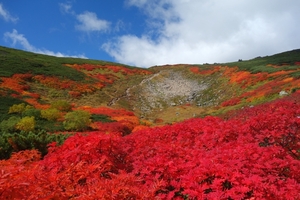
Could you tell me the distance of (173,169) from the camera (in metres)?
5.68

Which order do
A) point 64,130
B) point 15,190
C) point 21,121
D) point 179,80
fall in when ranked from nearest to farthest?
1. point 15,190
2. point 21,121
3. point 64,130
4. point 179,80

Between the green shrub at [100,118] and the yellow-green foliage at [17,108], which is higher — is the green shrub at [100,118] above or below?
below

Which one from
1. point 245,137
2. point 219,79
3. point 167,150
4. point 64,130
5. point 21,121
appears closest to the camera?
point 167,150

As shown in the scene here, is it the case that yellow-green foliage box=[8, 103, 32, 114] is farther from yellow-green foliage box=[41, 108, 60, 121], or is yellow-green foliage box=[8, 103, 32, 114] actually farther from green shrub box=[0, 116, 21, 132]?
green shrub box=[0, 116, 21, 132]

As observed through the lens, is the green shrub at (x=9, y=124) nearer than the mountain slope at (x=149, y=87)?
Yes

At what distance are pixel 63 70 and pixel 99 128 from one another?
89.8 ft

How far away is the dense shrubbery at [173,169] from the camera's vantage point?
4336 mm

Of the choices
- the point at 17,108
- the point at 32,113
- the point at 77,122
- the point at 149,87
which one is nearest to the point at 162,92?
the point at 149,87

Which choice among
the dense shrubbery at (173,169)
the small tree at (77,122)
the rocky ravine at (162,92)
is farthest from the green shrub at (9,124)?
the rocky ravine at (162,92)

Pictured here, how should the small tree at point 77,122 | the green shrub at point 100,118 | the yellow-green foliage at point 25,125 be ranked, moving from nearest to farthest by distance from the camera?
1. the yellow-green foliage at point 25,125
2. the small tree at point 77,122
3. the green shrub at point 100,118

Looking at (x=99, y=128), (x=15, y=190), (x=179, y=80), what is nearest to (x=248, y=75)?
(x=179, y=80)

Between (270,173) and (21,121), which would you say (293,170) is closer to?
(270,173)

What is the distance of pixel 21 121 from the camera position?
19.9m

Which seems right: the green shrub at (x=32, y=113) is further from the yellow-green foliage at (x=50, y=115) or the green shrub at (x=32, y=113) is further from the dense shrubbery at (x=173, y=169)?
the dense shrubbery at (x=173, y=169)
